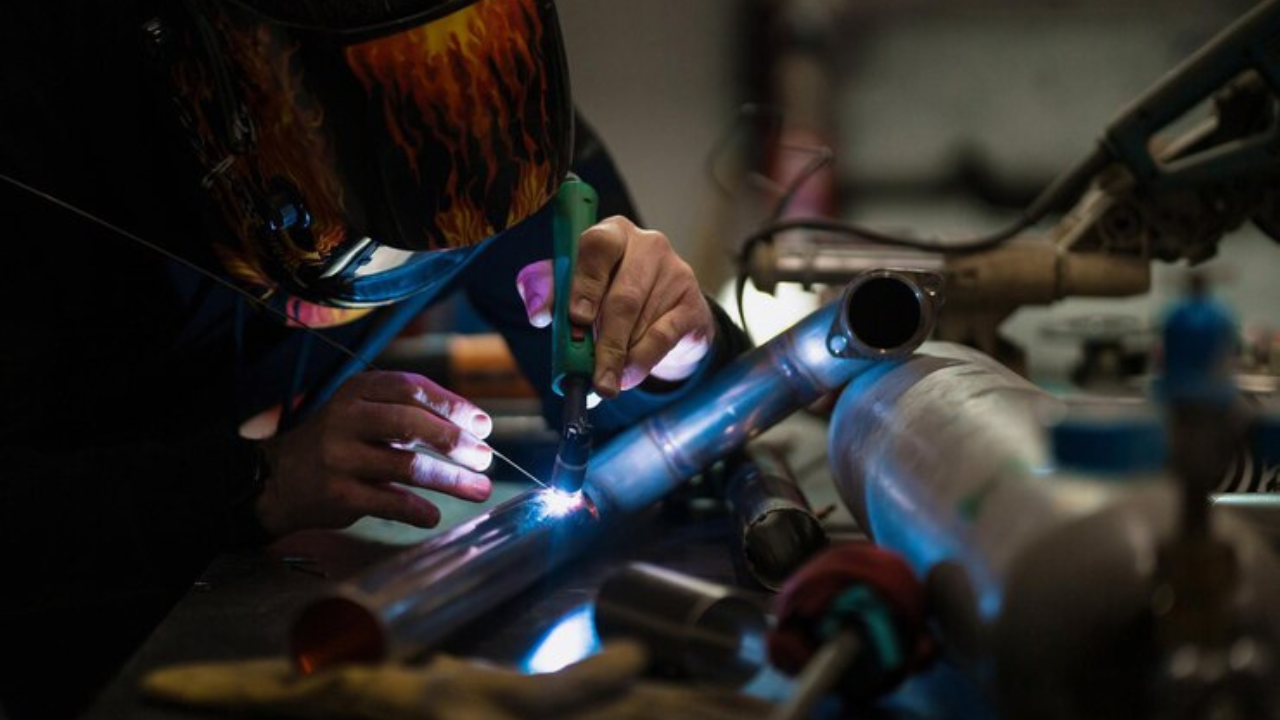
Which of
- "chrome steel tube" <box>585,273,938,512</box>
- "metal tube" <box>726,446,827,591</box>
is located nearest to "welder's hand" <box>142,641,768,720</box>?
"metal tube" <box>726,446,827,591</box>

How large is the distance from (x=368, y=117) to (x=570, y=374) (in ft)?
0.86

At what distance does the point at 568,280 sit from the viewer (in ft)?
3.25

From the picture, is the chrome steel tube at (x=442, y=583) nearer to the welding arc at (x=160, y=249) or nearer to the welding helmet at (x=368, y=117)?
the welding arc at (x=160, y=249)

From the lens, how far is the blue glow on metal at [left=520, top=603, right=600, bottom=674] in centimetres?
73

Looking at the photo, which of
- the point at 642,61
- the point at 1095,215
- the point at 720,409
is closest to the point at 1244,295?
the point at 1095,215

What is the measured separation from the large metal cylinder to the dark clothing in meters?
0.56

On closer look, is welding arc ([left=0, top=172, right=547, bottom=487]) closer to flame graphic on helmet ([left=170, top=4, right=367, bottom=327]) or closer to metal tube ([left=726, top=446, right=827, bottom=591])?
flame graphic on helmet ([left=170, top=4, right=367, bottom=327])

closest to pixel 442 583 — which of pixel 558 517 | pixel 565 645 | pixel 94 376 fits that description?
pixel 565 645

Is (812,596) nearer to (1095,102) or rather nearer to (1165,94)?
(1165,94)

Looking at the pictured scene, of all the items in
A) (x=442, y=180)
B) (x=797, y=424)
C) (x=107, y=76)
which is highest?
(x=107, y=76)

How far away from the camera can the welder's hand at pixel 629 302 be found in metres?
0.97

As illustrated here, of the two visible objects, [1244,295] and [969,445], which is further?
[1244,295]

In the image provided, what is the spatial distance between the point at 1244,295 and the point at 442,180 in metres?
2.27

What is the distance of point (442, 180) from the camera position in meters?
0.94
